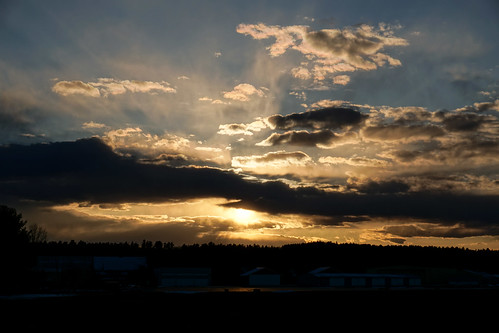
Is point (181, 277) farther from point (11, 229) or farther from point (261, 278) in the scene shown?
point (11, 229)

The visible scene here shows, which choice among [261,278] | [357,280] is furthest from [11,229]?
[357,280]

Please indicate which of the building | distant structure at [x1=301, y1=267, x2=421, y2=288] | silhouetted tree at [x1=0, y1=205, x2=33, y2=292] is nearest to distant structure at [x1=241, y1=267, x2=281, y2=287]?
distant structure at [x1=301, y1=267, x2=421, y2=288]

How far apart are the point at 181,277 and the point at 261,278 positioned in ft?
86.3

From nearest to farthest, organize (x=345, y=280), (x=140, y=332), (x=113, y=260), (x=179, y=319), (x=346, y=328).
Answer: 1. (x=140, y=332)
2. (x=346, y=328)
3. (x=179, y=319)
4. (x=113, y=260)
5. (x=345, y=280)

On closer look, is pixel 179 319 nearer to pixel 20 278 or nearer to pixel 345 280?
pixel 20 278

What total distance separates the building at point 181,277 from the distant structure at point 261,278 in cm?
1545

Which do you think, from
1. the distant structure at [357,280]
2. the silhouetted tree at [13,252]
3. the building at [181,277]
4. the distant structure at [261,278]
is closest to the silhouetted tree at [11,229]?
the silhouetted tree at [13,252]

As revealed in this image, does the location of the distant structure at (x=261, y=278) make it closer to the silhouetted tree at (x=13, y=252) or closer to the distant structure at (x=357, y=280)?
the distant structure at (x=357, y=280)

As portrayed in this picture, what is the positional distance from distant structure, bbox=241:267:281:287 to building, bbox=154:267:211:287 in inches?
608

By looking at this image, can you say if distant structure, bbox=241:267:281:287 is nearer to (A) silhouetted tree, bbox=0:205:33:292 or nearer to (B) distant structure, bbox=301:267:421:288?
(B) distant structure, bbox=301:267:421:288

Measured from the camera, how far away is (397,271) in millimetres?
160125

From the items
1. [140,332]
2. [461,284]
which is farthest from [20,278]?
[461,284]

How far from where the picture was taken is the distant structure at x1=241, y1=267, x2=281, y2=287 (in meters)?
153

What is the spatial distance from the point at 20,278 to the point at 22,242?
591cm
